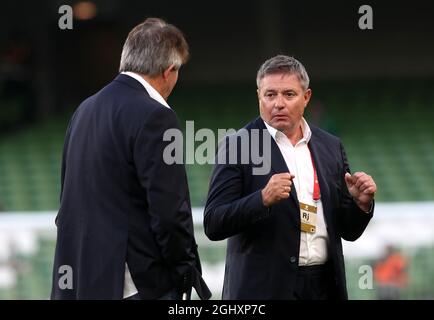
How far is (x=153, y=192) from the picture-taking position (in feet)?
12.6

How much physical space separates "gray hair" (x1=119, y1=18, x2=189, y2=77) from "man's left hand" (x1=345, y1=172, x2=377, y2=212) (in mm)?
858

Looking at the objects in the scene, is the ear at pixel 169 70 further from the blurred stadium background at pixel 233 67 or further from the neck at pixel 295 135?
the blurred stadium background at pixel 233 67

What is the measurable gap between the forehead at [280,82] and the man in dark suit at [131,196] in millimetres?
402

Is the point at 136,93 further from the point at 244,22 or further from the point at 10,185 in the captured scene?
the point at 244,22

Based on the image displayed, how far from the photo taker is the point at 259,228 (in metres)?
4.19

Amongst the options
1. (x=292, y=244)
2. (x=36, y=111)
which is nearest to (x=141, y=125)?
(x=292, y=244)

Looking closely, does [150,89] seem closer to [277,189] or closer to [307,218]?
[277,189]

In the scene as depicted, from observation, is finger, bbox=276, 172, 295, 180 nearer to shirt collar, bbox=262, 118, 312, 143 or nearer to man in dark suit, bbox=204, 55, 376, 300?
man in dark suit, bbox=204, 55, 376, 300

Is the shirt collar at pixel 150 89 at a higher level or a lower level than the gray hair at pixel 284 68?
lower

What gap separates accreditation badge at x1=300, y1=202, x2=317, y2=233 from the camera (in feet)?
13.8

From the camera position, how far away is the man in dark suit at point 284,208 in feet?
13.6

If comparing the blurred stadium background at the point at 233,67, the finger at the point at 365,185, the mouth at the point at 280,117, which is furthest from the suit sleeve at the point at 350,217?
the blurred stadium background at the point at 233,67

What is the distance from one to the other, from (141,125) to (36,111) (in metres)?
12.5

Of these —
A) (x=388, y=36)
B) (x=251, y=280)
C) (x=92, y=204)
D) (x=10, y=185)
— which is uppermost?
(x=388, y=36)
